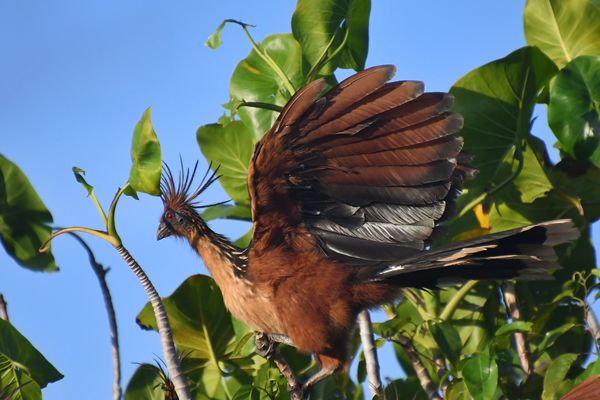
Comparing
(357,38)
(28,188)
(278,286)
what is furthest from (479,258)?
(28,188)

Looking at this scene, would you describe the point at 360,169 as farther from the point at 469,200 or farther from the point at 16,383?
the point at 16,383

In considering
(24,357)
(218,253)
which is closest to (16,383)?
(24,357)

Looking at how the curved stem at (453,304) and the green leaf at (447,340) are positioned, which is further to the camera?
the curved stem at (453,304)

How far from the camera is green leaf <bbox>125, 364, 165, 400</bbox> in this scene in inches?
197

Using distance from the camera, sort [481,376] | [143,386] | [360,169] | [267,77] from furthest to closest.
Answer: [267,77] < [143,386] < [481,376] < [360,169]

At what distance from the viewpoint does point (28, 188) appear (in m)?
5.55

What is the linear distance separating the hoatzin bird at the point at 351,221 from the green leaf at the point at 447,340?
1.90ft

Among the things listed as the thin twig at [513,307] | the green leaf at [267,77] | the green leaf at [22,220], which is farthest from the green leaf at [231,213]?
the thin twig at [513,307]

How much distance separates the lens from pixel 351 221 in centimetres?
399

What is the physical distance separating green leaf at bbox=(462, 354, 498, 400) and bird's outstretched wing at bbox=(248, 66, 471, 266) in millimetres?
504

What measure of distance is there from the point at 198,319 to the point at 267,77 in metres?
1.27

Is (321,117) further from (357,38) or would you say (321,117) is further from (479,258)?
(357,38)

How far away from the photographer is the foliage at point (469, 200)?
472cm

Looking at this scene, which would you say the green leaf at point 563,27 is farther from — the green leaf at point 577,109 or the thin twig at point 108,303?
the thin twig at point 108,303
